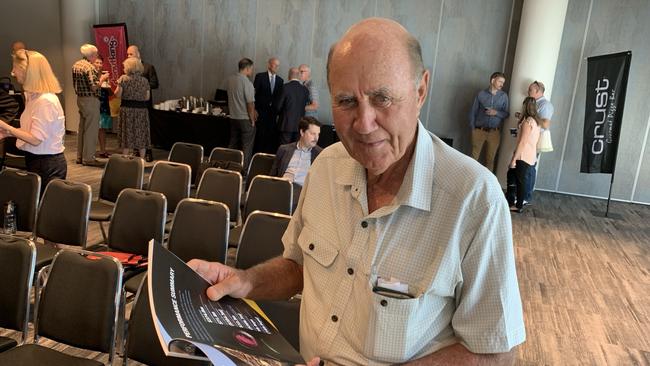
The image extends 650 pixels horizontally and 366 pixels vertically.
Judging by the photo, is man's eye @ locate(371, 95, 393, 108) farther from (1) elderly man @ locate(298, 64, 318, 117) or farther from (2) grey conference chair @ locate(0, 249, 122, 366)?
(1) elderly man @ locate(298, 64, 318, 117)

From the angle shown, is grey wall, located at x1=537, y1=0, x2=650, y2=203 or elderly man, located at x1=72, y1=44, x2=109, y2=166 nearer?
elderly man, located at x1=72, y1=44, x2=109, y2=166

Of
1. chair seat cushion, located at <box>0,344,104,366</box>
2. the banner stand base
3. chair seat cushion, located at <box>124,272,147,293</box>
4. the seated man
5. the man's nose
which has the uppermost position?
the man's nose

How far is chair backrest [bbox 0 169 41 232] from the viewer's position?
358cm

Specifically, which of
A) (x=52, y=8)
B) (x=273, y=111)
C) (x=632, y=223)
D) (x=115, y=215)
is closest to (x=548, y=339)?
(x=115, y=215)

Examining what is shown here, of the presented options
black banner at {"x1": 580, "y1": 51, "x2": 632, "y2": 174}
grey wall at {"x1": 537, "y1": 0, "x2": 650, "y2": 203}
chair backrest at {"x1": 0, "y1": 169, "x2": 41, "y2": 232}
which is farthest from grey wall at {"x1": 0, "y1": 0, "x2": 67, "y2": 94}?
black banner at {"x1": 580, "y1": 51, "x2": 632, "y2": 174}

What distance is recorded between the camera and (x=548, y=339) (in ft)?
11.9

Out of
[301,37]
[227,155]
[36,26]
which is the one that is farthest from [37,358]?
[36,26]

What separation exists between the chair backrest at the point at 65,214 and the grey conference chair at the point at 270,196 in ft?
3.74

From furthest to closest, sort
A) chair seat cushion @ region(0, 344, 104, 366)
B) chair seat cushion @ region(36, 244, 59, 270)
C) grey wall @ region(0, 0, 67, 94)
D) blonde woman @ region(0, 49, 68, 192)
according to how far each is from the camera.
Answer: grey wall @ region(0, 0, 67, 94), blonde woman @ region(0, 49, 68, 192), chair seat cushion @ region(36, 244, 59, 270), chair seat cushion @ region(0, 344, 104, 366)

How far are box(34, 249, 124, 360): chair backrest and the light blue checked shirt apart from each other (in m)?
1.42

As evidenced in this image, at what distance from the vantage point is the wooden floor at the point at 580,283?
350 cm

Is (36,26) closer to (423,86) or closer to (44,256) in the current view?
(44,256)

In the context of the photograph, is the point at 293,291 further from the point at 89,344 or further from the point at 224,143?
the point at 224,143

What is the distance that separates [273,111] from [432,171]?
7977mm
